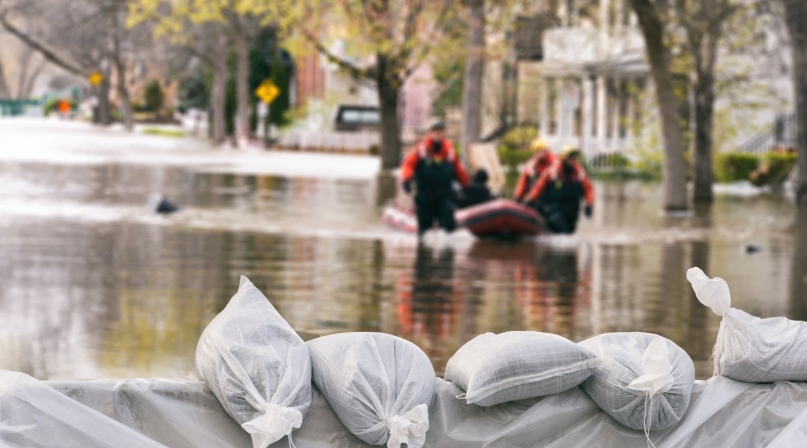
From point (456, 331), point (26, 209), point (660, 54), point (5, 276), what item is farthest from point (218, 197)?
point (456, 331)

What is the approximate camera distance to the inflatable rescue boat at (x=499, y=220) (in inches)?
776

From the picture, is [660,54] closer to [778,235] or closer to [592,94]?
[778,235]

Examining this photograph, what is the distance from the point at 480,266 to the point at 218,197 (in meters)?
11.7

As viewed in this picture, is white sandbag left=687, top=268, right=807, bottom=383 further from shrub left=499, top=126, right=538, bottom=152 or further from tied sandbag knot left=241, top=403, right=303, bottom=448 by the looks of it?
shrub left=499, top=126, right=538, bottom=152

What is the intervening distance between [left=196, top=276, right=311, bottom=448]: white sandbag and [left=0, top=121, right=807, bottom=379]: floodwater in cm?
381

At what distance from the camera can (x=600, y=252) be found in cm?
1866

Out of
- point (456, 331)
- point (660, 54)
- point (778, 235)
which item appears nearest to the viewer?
point (456, 331)

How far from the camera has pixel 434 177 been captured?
63.6 feet

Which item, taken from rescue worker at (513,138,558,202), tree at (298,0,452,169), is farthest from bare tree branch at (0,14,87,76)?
rescue worker at (513,138,558,202)

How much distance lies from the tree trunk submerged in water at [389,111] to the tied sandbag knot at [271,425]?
38.8m

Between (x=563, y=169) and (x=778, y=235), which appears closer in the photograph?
(x=563, y=169)

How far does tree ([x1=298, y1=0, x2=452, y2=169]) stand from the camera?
40.0 m

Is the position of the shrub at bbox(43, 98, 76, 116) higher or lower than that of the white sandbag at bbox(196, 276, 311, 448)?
higher

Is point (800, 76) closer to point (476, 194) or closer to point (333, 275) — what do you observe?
point (476, 194)
